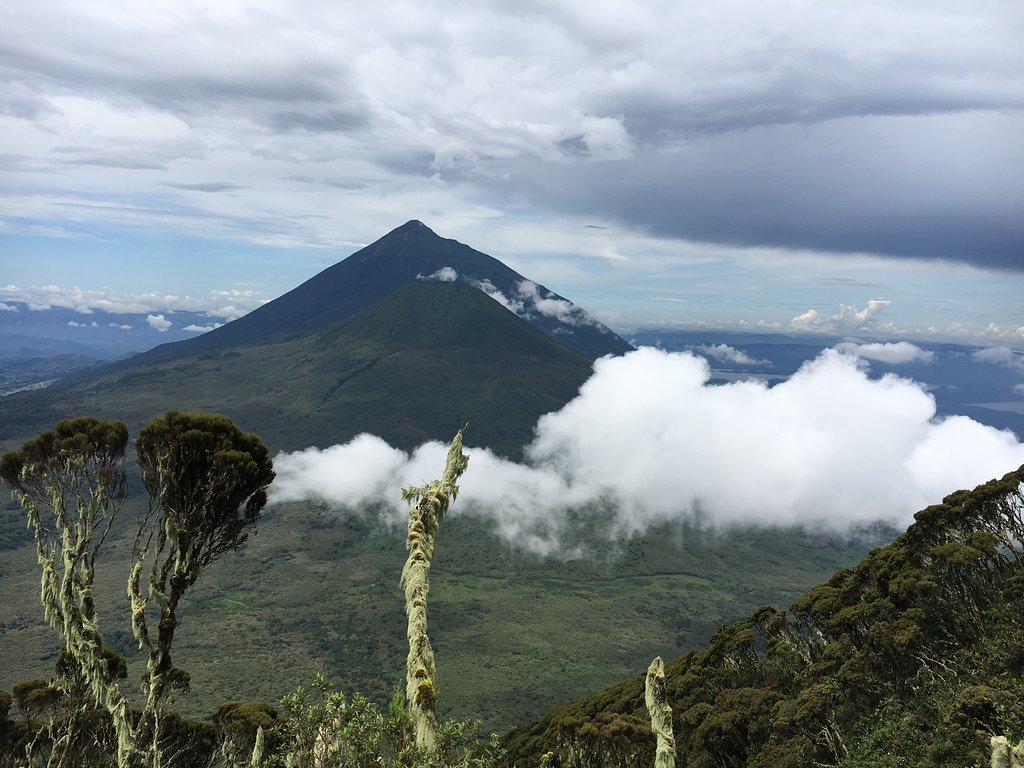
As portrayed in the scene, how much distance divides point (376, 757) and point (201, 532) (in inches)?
392

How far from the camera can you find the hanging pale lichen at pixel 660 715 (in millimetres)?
12828

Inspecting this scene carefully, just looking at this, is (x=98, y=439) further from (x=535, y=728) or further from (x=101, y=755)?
(x=535, y=728)

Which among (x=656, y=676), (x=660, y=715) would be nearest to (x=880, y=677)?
(x=660, y=715)

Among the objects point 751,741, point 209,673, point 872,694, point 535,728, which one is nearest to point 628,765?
point 751,741

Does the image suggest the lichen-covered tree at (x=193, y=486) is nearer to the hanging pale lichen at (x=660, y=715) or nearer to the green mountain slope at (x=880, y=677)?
the hanging pale lichen at (x=660, y=715)

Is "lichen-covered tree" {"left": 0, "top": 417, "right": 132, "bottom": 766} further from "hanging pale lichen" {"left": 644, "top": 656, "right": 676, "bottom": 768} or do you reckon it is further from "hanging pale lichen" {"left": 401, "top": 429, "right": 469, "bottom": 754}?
"hanging pale lichen" {"left": 644, "top": 656, "right": 676, "bottom": 768}

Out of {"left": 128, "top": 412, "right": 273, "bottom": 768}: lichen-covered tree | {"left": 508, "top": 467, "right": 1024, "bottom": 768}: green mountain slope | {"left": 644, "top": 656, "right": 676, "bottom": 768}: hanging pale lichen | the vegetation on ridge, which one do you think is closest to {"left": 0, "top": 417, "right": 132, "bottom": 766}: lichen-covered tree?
the vegetation on ridge

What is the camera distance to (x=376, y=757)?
12.8 meters

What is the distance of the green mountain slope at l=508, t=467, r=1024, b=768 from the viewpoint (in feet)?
105

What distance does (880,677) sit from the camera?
41.0 metres

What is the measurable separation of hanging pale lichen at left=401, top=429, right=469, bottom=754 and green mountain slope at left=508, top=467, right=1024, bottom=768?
1098 inches

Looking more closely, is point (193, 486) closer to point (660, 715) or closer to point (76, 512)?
point (76, 512)

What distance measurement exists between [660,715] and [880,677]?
37.9 m

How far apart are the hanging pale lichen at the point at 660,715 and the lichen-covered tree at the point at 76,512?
14.7 metres
